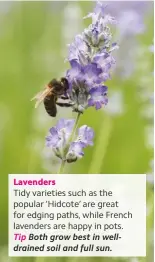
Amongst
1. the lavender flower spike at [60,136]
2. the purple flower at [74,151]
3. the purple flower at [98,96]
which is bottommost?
the purple flower at [74,151]

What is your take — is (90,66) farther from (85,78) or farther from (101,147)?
(101,147)

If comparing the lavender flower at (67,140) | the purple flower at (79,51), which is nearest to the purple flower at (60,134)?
the lavender flower at (67,140)

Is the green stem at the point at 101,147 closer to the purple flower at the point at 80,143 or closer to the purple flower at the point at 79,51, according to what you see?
the purple flower at the point at 80,143

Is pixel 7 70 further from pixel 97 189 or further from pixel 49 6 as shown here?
pixel 97 189

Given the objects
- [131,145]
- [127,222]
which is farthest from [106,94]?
[127,222]

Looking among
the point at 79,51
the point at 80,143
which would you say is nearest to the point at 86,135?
the point at 80,143

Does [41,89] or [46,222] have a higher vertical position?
[41,89]

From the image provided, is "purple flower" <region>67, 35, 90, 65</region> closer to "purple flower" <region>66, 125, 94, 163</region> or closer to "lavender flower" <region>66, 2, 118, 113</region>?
"lavender flower" <region>66, 2, 118, 113</region>
